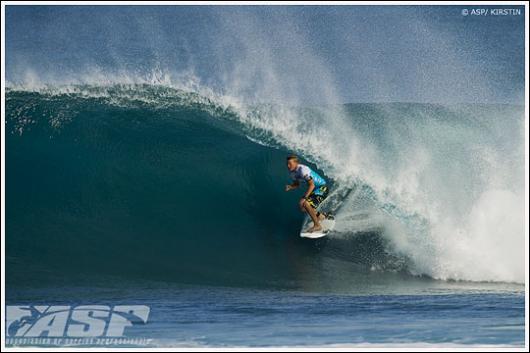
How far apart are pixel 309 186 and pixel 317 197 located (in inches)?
11.0

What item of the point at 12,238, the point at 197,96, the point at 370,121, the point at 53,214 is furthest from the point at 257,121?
the point at 12,238

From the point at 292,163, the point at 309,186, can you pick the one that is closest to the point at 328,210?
the point at 309,186

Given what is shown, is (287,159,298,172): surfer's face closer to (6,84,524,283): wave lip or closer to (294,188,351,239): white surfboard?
(294,188,351,239): white surfboard

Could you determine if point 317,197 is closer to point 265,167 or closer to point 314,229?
point 314,229

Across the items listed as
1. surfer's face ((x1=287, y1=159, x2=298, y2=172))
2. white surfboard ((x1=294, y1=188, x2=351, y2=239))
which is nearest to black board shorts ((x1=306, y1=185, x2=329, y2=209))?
white surfboard ((x1=294, y1=188, x2=351, y2=239))

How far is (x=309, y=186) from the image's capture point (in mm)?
6793

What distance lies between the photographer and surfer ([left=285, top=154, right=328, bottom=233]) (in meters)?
6.82

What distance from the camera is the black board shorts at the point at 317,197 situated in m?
6.98

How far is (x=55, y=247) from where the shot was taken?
7.35 meters

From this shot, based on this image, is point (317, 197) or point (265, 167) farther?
point (265, 167)

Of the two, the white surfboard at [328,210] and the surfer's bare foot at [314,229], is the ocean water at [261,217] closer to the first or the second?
the white surfboard at [328,210]

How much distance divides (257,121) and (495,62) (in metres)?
3.94

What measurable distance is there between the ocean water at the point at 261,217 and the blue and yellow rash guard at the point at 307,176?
73 cm

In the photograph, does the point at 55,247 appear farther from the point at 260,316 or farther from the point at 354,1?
the point at 354,1
